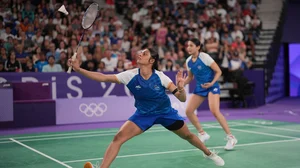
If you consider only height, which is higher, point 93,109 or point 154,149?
point 93,109

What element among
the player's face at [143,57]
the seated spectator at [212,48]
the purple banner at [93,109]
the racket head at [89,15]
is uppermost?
the seated spectator at [212,48]

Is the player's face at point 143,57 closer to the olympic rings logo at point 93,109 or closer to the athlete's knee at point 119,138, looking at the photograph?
the athlete's knee at point 119,138

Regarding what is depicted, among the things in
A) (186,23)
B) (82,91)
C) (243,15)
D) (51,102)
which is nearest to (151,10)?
(186,23)

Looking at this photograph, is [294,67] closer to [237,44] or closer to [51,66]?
[237,44]

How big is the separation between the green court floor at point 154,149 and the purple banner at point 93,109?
4.88 feet

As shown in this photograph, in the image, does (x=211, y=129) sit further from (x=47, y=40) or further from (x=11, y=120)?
(x=47, y=40)

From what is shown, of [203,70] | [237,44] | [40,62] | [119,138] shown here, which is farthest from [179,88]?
[237,44]

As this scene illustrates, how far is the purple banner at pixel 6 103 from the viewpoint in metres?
10.4

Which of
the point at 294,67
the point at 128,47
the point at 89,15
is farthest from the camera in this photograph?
the point at 294,67

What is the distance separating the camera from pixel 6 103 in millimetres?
10391

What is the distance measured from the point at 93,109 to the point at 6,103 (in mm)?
2310

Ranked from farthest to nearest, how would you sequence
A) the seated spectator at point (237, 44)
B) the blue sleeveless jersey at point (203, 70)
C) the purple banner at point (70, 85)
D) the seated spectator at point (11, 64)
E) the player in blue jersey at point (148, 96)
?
1. the seated spectator at point (237, 44)
2. the seated spectator at point (11, 64)
3. the purple banner at point (70, 85)
4. the blue sleeveless jersey at point (203, 70)
5. the player in blue jersey at point (148, 96)

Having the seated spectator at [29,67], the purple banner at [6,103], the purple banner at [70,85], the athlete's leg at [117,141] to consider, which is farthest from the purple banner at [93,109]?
the athlete's leg at [117,141]

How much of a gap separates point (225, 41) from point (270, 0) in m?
6.31
